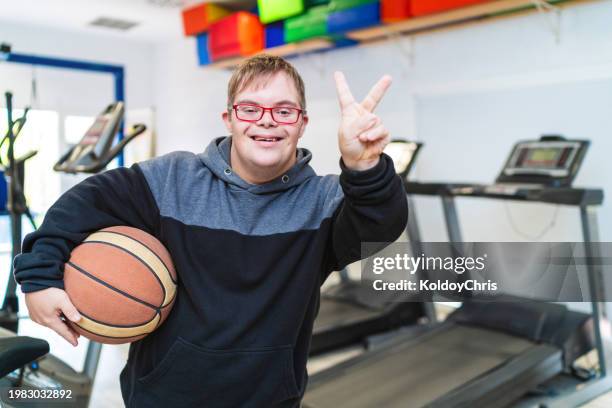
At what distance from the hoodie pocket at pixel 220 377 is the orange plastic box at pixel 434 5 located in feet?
12.4

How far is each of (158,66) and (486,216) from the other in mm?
6663

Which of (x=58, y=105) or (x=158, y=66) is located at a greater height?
(x=158, y=66)

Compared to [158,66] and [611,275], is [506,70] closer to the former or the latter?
Answer: [611,275]

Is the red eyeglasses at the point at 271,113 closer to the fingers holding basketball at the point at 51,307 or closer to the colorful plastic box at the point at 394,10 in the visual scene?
the fingers holding basketball at the point at 51,307

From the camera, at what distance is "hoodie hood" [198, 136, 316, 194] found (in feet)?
4.92

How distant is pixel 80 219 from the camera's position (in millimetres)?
1424

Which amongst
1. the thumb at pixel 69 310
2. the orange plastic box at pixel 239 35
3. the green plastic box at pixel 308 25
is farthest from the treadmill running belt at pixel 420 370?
the orange plastic box at pixel 239 35

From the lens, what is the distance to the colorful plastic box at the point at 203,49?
7.48 meters

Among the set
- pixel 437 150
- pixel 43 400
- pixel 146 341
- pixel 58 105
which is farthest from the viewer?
pixel 58 105

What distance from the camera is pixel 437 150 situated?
5.54 m

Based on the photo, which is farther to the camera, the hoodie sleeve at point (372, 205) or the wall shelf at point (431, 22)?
the wall shelf at point (431, 22)

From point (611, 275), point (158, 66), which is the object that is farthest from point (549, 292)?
point (158, 66)

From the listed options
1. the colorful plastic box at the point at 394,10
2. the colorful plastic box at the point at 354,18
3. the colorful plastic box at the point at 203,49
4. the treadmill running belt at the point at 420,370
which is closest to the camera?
the treadmill running belt at the point at 420,370

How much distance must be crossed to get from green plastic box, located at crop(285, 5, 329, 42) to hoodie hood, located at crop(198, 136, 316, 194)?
435 centimetres
